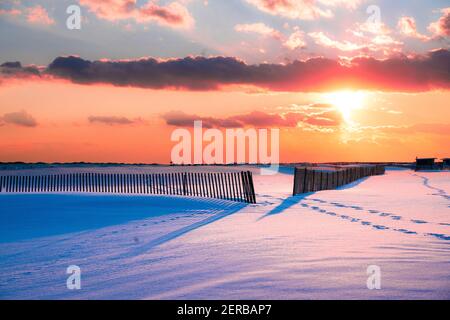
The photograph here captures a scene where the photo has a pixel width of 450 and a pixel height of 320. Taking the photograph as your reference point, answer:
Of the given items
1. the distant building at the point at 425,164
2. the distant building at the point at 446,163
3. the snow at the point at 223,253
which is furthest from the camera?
the distant building at the point at 446,163

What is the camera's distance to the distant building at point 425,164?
261 feet

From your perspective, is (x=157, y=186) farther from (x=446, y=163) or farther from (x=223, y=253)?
(x=446, y=163)

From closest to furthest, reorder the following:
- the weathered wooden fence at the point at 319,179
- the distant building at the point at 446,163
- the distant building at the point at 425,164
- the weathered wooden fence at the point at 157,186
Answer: the weathered wooden fence at the point at 157,186, the weathered wooden fence at the point at 319,179, the distant building at the point at 425,164, the distant building at the point at 446,163

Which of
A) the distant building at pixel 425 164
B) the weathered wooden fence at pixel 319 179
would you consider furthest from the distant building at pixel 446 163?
the weathered wooden fence at pixel 319 179

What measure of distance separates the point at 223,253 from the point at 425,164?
259 ft

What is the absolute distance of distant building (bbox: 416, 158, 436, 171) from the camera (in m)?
79.5

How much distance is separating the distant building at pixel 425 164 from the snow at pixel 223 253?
2654 inches

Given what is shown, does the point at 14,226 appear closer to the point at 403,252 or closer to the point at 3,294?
the point at 3,294

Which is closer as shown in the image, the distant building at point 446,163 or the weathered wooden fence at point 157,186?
the weathered wooden fence at point 157,186

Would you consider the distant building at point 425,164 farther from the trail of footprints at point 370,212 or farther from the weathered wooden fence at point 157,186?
the trail of footprints at point 370,212

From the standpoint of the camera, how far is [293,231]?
456 inches

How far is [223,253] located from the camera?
8656 millimetres
